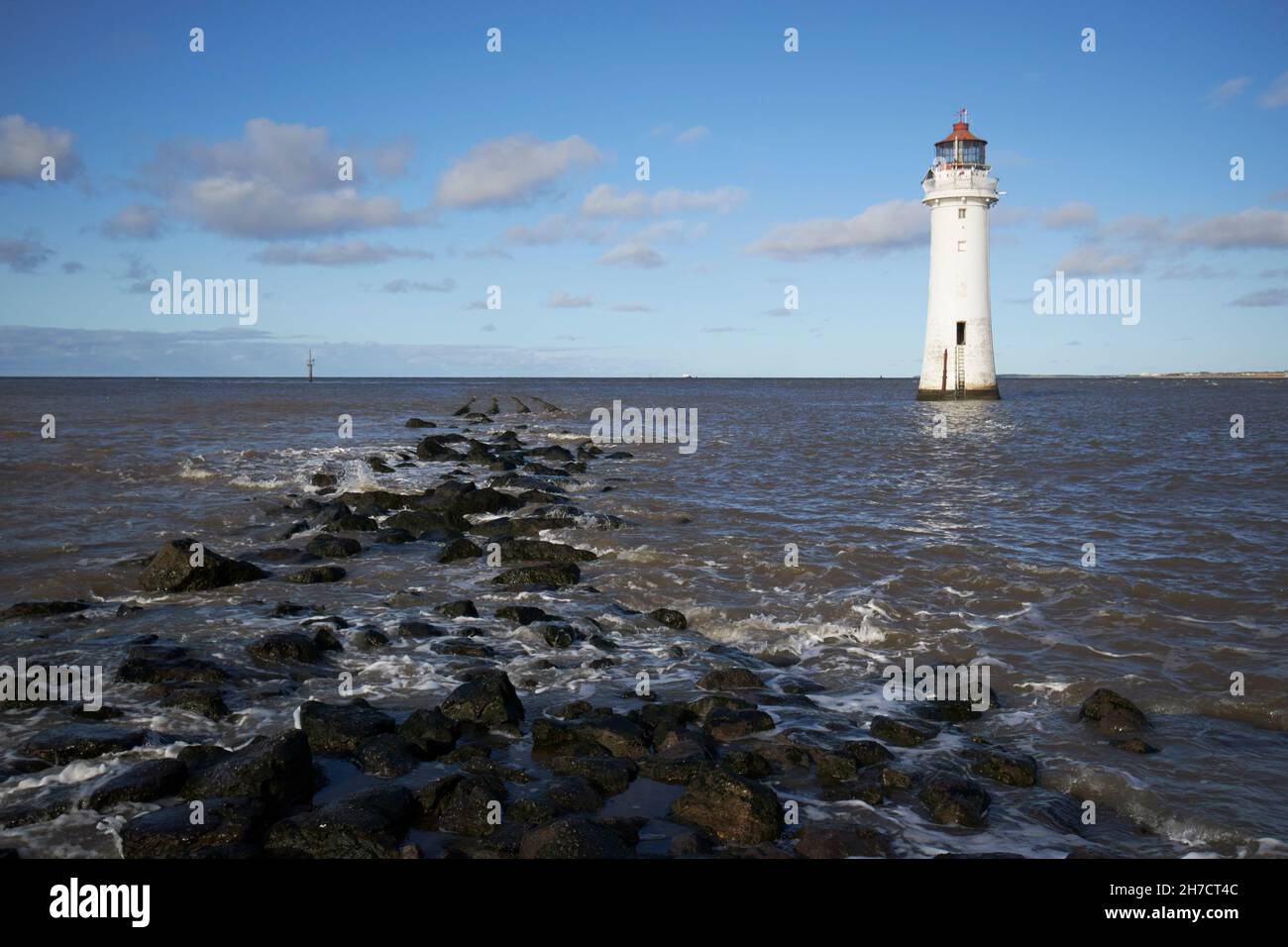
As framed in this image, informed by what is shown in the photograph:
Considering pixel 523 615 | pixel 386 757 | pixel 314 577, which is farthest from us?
pixel 314 577

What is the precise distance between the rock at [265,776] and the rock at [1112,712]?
7454 millimetres

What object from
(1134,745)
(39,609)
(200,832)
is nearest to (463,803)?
(200,832)

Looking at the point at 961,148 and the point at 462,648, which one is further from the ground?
the point at 961,148

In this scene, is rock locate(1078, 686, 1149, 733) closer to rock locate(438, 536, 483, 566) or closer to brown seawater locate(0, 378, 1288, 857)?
brown seawater locate(0, 378, 1288, 857)

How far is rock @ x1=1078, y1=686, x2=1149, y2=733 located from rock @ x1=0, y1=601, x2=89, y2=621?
13.2 m

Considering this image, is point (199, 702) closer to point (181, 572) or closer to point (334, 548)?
point (181, 572)

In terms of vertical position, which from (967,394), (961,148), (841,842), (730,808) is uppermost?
(961,148)

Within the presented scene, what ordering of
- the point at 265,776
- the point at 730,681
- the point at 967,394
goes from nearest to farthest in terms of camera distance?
the point at 265,776 < the point at 730,681 < the point at 967,394

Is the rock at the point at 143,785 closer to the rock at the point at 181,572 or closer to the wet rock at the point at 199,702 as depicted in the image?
the wet rock at the point at 199,702

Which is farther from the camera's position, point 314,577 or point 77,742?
point 314,577

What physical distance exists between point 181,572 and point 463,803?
9.00 m

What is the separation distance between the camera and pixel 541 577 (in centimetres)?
1429
